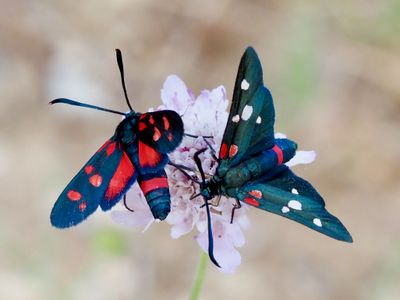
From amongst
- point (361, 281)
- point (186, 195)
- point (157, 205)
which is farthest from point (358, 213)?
point (157, 205)

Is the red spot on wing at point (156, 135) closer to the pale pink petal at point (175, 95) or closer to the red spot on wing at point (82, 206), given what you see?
the red spot on wing at point (82, 206)

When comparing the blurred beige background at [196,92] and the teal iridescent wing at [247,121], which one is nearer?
the teal iridescent wing at [247,121]


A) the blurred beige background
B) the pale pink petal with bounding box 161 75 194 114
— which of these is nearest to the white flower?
the pale pink petal with bounding box 161 75 194 114

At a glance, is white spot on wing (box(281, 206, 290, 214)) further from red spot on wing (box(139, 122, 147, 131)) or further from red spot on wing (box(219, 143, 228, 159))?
red spot on wing (box(139, 122, 147, 131))

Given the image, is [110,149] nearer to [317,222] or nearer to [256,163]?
[256,163]

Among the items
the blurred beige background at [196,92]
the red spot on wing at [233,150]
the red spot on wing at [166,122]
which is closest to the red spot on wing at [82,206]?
the red spot on wing at [166,122]

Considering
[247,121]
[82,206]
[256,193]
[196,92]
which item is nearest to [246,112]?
[247,121]

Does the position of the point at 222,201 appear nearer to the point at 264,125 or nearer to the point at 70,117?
the point at 264,125
